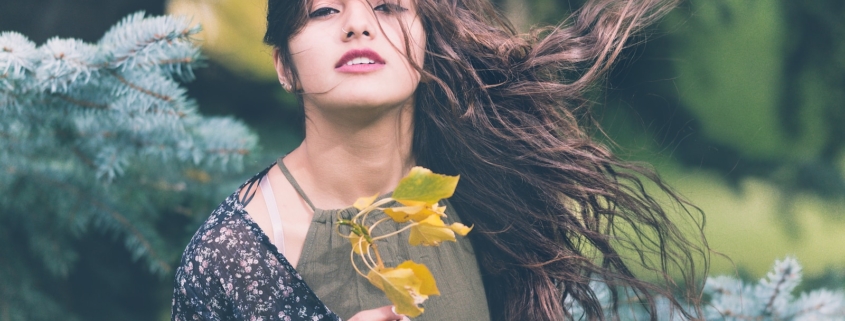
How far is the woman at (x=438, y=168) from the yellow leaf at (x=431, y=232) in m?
0.09

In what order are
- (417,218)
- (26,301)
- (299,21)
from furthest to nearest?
(26,301)
(299,21)
(417,218)

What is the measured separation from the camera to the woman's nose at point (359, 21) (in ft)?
2.03

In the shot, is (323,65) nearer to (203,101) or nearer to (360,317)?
(360,317)

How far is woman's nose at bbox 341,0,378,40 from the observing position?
2.03 feet

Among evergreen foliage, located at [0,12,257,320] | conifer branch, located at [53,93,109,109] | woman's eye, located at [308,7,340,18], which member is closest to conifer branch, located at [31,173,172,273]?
evergreen foliage, located at [0,12,257,320]

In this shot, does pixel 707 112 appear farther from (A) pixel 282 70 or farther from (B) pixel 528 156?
(A) pixel 282 70

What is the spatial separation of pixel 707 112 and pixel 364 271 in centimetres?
74

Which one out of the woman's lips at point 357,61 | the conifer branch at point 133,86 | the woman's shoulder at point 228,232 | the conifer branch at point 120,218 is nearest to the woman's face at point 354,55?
the woman's lips at point 357,61

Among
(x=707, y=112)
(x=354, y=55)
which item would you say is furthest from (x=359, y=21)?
(x=707, y=112)

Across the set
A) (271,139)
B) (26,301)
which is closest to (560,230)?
(271,139)

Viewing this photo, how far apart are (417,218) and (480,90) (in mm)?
227

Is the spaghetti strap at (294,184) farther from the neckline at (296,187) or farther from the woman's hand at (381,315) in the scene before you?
the woman's hand at (381,315)

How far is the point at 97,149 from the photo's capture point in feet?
2.87

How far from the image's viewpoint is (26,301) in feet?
3.19
